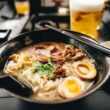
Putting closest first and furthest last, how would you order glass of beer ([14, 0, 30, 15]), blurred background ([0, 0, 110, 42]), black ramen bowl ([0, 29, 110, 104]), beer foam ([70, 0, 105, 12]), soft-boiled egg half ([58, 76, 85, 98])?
soft-boiled egg half ([58, 76, 85, 98]) → black ramen bowl ([0, 29, 110, 104]) → beer foam ([70, 0, 105, 12]) → blurred background ([0, 0, 110, 42]) → glass of beer ([14, 0, 30, 15])

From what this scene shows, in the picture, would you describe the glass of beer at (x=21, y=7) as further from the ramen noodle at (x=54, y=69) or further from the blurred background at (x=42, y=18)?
the ramen noodle at (x=54, y=69)

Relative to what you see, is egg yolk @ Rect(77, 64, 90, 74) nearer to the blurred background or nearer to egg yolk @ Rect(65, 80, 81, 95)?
egg yolk @ Rect(65, 80, 81, 95)

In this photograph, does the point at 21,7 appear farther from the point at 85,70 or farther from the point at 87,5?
the point at 85,70

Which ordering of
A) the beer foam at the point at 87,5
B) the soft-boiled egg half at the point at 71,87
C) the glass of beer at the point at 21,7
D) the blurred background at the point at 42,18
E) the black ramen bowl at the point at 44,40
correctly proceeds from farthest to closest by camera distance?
the glass of beer at the point at 21,7, the blurred background at the point at 42,18, the beer foam at the point at 87,5, the black ramen bowl at the point at 44,40, the soft-boiled egg half at the point at 71,87

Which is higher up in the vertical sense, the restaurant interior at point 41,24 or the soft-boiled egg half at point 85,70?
the soft-boiled egg half at point 85,70

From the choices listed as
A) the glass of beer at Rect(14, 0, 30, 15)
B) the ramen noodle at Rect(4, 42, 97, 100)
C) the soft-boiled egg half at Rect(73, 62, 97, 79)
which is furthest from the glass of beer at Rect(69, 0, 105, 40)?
the glass of beer at Rect(14, 0, 30, 15)

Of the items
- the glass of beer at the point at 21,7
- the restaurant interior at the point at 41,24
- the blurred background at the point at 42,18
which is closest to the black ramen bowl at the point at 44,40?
the restaurant interior at the point at 41,24

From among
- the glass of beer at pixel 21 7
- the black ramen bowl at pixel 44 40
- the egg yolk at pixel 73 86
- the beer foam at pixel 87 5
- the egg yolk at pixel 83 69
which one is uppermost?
the beer foam at pixel 87 5

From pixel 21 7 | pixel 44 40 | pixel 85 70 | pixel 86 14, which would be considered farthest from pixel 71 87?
pixel 21 7
